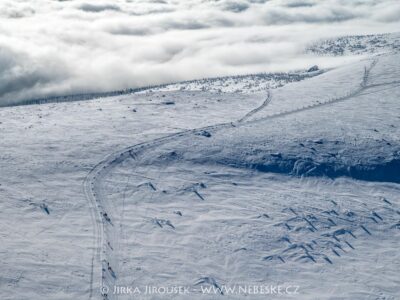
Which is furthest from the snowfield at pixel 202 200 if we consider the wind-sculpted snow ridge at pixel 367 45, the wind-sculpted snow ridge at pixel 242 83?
the wind-sculpted snow ridge at pixel 367 45

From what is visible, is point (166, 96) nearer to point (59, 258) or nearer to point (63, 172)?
point (63, 172)

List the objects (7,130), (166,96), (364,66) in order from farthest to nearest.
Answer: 1. (364,66)
2. (166,96)
3. (7,130)

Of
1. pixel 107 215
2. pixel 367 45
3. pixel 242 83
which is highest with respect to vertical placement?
pixel 367 45

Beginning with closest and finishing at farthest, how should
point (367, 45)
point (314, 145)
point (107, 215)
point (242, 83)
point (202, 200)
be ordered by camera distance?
point (107, 215) → point (202, 200) → point (314, 145) → point (242, 83) → point (367, 45)

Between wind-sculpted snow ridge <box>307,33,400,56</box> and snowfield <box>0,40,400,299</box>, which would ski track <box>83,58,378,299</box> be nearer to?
snowfield <box>0,40,400,299</box>

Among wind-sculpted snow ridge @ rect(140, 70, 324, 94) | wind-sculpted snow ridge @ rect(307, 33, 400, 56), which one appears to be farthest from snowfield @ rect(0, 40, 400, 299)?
wind-sculpted snow ridge @ rect(307, 33, 400, 56)

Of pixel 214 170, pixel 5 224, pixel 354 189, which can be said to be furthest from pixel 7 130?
pixel 354 189

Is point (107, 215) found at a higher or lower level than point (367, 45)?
lower

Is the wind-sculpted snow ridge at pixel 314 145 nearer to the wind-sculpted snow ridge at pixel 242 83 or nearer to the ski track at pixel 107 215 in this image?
the ski track at pixel 107 215

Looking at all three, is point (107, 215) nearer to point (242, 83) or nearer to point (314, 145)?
point (314, 145)

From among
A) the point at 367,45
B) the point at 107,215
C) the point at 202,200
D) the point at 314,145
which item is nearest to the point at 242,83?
the point at 314,145
